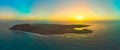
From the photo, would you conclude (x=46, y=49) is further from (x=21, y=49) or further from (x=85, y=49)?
(x=85, y=49)

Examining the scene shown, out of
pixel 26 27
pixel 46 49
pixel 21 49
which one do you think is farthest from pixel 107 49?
pixel 26 27

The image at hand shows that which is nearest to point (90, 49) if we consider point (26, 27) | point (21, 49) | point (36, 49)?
point (36, 49)

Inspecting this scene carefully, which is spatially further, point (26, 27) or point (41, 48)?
point (26, 27)

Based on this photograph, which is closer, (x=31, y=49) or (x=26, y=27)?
(x=31, y=49)

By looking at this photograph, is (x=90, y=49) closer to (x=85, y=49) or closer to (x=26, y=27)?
(x=85, y=49)

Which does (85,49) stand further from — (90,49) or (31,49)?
(31,49)

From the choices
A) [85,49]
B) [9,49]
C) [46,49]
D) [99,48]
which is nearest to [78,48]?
[85,49]

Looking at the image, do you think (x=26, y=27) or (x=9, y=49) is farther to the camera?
(x=26, y=27)
